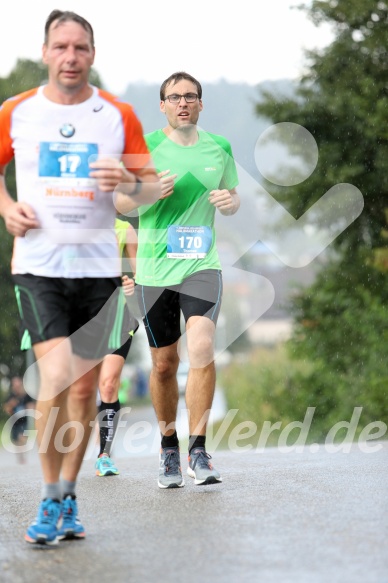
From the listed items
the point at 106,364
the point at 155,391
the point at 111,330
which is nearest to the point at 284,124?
the point at 106,364

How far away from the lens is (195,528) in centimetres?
626

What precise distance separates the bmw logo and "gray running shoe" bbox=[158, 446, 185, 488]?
3.02 metres

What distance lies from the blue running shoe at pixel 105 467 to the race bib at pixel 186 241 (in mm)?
2502

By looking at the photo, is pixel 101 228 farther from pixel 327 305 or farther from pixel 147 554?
pixel 327 305

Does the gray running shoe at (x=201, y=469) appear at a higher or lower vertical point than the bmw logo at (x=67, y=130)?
lower

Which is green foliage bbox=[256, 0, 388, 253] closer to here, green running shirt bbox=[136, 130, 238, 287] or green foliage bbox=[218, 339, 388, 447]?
green foliage bbox=[218, 339, 388, 447]

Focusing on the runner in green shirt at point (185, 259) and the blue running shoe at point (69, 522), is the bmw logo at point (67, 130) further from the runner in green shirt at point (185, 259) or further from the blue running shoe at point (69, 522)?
the runner in green shirt at point (185, 259)

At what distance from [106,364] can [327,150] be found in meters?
16.8

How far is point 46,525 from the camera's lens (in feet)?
19.3

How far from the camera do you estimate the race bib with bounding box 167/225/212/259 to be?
830 cm

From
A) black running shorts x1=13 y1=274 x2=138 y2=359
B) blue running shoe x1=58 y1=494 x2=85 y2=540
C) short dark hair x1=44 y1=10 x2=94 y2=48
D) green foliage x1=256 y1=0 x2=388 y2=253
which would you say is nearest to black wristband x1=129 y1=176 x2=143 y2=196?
black running shorts x1=13 y1=274 x2=138 y2=359

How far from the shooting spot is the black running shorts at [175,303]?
8297 mm

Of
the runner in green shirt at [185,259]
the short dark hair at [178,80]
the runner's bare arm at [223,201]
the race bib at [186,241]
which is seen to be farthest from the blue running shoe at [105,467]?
the short dark hair at [178,80]

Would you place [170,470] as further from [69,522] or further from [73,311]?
[73,311]
